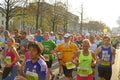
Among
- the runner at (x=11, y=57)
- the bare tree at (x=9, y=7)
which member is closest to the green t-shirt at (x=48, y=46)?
the runner at (x=11, y=57)

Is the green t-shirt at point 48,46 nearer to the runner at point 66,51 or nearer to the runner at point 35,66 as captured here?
the runner at point 66,51

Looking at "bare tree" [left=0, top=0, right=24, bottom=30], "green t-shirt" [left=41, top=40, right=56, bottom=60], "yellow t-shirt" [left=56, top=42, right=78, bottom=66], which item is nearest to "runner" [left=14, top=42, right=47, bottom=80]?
"yellow t-shirt" [left=56, top=42, right=78, bottom=66]

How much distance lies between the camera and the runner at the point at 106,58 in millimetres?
8289

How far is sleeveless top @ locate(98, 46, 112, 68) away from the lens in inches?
327

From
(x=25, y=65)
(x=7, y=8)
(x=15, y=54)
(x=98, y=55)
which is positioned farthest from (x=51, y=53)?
(x=7, y=8)

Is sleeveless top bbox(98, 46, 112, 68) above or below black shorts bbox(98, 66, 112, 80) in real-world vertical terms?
above

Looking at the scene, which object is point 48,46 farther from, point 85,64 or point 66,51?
point 85,64

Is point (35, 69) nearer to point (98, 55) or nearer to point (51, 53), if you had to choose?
point (98, 55)

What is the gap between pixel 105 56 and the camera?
835cm

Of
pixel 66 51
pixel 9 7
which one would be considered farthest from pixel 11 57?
pixel 9 7

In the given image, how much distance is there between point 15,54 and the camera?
24.4 ft

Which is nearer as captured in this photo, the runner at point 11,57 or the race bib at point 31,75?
the race bib at point 31,75

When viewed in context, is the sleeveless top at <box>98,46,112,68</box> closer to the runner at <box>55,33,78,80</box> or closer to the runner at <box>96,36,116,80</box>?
the runner at <box>96,36,116,80</box>

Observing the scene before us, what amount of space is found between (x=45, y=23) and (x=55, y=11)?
8579 mm
